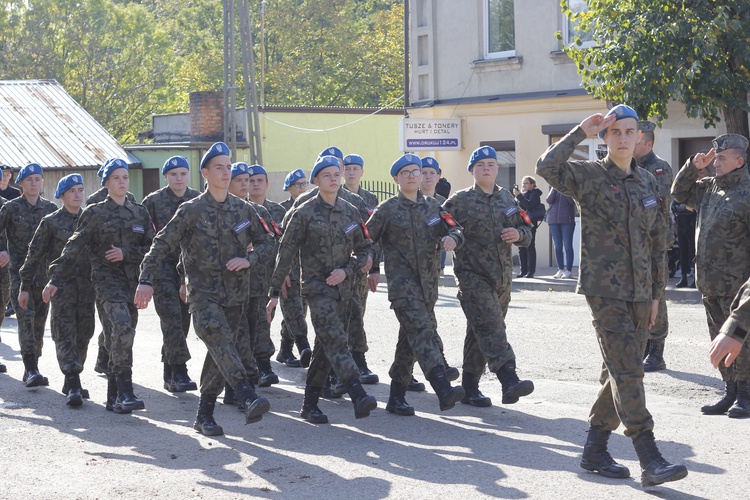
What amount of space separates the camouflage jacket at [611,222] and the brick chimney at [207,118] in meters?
29.0

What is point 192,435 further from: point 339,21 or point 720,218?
point 339,21

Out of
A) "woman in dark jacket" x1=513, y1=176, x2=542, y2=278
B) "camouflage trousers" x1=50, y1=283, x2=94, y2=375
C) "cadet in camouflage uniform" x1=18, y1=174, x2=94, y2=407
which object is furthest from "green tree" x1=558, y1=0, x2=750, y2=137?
"camouflage trousers" x1=50, y1=283, x2=94, y2=375

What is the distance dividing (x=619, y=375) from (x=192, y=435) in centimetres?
327

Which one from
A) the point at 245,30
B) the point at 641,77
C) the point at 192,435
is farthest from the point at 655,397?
the point at 245,30

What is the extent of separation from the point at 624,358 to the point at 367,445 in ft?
6.79

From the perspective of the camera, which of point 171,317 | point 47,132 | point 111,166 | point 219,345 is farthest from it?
point 47,132

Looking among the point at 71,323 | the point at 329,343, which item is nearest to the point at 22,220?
the point at 71,323

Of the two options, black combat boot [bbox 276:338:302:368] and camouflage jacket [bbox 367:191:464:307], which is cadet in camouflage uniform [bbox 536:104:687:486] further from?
black combat boot [bbox 276:338:302:368]

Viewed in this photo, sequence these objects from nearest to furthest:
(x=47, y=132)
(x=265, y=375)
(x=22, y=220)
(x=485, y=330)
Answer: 1. (x=485, y=330)
2. (x=265, y=375)
3. (x=22, y=220)
4. (x=47, y=132)

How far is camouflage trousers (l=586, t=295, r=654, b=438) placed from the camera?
6480mm

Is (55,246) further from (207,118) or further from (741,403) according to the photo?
(207,118)

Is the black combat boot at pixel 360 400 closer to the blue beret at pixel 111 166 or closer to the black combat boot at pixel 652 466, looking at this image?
the black combat boot at pixel 652 466

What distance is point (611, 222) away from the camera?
6.66 meters

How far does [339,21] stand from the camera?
176 ft
